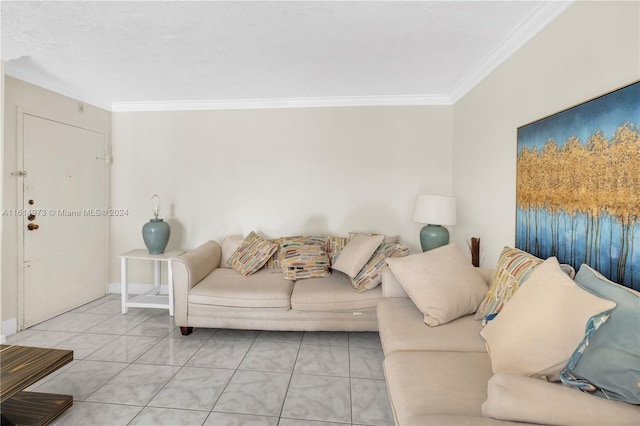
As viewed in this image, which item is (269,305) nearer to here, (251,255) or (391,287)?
(251,255)

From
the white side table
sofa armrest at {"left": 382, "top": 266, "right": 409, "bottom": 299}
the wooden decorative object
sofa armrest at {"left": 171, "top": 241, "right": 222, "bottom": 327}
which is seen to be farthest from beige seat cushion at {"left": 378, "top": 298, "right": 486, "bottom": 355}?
the white side table

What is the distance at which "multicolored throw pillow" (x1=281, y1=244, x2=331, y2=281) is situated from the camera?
10.2 feet

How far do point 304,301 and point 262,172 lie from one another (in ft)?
5.86

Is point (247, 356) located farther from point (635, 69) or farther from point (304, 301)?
point (635, 69)

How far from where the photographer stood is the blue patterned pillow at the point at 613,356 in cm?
108

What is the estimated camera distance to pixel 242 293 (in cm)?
278

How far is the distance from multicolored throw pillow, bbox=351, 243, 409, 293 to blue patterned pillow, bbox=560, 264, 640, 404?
1.55 metres

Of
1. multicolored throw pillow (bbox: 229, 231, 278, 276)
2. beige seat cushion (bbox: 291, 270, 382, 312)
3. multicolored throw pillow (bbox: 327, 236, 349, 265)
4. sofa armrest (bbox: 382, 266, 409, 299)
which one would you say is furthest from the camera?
multicolored throw pillow (bbox: 327, 236, 349, 265)

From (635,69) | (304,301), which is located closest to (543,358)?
(635,69)

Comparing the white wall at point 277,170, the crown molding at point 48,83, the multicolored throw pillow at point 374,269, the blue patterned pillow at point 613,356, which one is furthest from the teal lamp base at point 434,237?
the crown molding at point 48,83

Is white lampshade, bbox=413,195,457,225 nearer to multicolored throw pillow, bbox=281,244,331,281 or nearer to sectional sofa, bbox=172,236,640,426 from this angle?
sectional sofa, bbox=172,236,640,426

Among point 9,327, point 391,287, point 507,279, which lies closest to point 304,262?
point 391,287

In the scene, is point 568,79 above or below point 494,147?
above

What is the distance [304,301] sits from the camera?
8.97 feet
